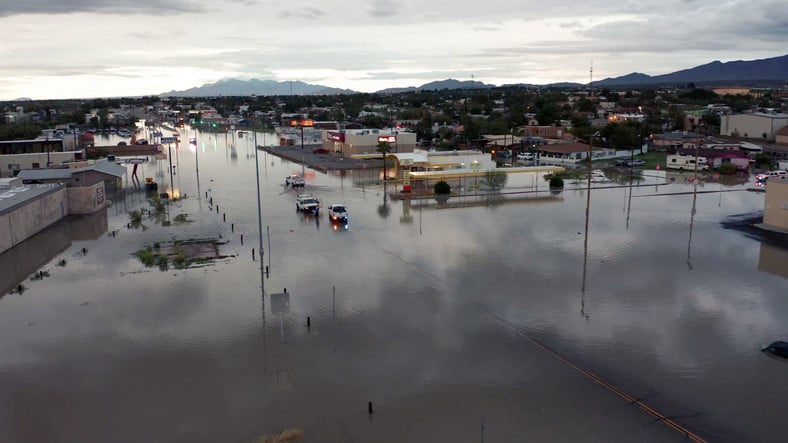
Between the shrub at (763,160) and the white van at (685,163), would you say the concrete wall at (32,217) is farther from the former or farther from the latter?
the shrub at (763,160)

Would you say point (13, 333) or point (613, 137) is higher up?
point (613, 137)

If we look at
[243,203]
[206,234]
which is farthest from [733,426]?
[243,203]

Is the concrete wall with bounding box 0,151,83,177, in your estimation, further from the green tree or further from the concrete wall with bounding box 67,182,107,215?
the green tree

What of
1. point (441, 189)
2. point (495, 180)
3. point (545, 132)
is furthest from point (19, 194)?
point (545, 132)

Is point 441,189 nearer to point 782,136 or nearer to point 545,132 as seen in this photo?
point 545,132

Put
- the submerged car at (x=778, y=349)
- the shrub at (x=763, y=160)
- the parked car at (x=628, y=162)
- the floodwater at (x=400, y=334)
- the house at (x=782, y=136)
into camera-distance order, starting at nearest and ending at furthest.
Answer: the floodwater at (x=400, y=334), the submerged car at (x=778, y=349), the shrub at (x=763, y=160), the parked car at (x=628, y=162), the house at (x=782, y=136)

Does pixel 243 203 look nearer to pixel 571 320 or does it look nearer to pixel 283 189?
pixel 283 189

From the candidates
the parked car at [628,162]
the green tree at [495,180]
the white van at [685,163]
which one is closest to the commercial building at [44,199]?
the green tree at [495,180]
